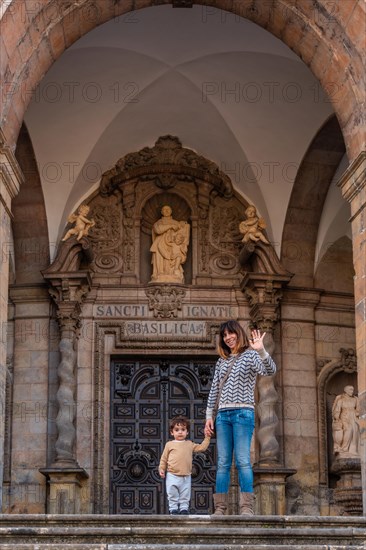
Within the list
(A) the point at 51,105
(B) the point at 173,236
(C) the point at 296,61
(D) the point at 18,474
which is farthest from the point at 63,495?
(C) the point at 296,61

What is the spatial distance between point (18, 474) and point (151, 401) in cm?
225

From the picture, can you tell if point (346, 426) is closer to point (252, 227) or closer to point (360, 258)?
point (252, 227)

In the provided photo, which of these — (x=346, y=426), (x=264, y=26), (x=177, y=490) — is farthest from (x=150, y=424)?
(x=177, y=490)

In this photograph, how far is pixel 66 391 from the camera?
723 inches

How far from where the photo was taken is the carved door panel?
18594mm

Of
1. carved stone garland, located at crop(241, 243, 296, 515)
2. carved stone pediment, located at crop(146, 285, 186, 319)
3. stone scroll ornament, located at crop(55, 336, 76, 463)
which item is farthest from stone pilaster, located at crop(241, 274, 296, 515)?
stone scroll ornament, located at crop(55, 336, 76, 463)

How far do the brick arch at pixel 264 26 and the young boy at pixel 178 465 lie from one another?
13.7ft

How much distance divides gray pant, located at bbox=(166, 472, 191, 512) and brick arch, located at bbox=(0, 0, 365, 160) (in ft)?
14.7

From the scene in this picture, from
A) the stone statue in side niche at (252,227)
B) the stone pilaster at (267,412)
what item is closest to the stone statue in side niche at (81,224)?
the stone statue in side niche at (252,227)

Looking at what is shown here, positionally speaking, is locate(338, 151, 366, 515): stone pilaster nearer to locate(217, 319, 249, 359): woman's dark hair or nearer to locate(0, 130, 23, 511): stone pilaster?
locate(217, 319, 249, 359): woman's dark hair

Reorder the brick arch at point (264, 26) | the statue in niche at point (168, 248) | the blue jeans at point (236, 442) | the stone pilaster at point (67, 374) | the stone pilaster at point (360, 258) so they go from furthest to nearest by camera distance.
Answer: the statue in niche at point (168, 248)
the stone pilaster at point (67, 374)
the brick arch at point (264, 26)
the stone pilaster at point (360, 258)
the blue jeans at point (236, 442)

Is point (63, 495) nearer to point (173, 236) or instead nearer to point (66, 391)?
point (66, 391)

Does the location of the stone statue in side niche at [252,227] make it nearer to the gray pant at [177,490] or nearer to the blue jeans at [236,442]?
the gray pant at [177,490]

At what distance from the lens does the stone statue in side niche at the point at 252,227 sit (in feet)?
62.7
